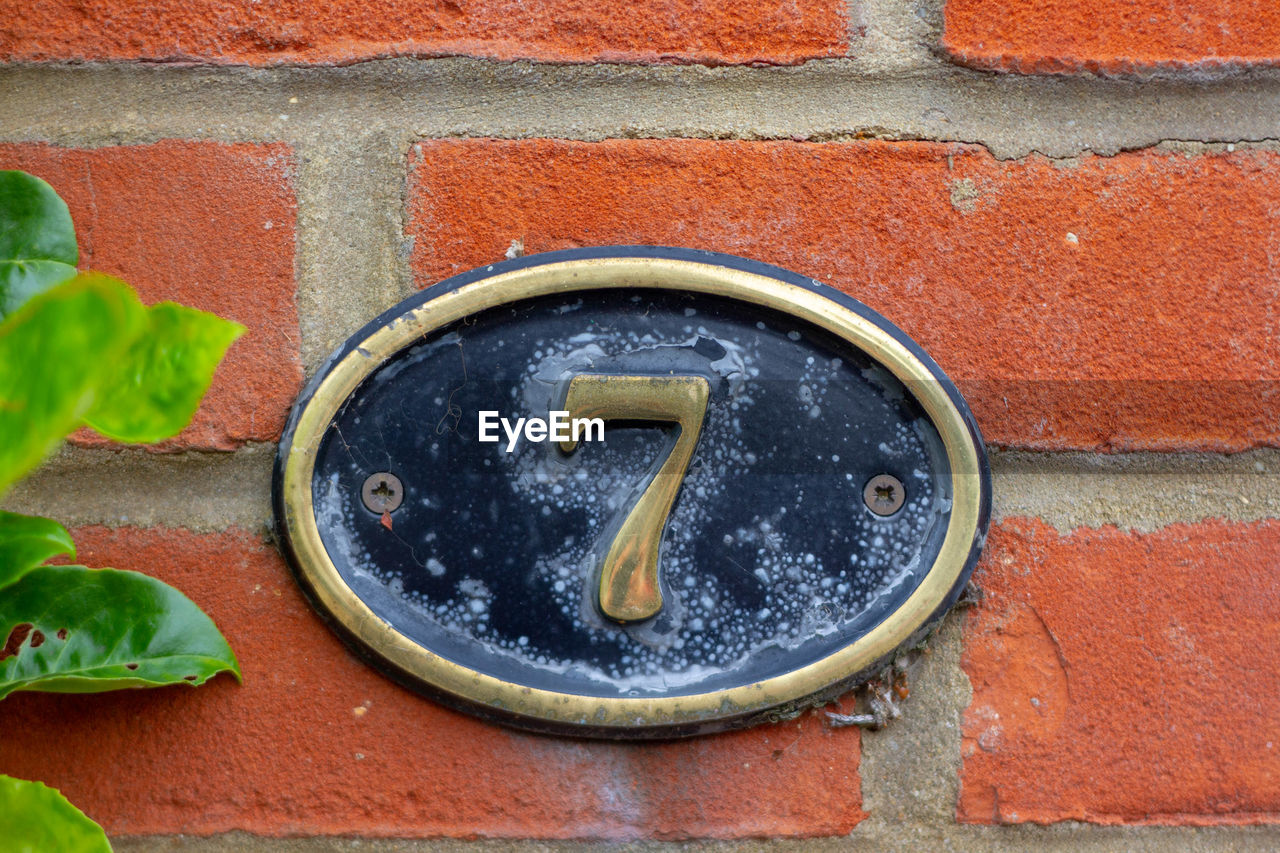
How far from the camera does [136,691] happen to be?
0.44 metres

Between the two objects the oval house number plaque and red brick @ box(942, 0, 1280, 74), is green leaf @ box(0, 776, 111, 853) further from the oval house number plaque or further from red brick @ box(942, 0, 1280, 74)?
red brick @ box(942, 0, 1280, 74)

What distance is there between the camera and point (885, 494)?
0.44 m

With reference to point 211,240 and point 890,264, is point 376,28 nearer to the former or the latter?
point 211,240

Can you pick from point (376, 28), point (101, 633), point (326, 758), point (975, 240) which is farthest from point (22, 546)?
point (975, 240)

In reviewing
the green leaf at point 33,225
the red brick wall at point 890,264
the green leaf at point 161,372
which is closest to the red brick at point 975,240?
the red brick wall at point 890,264

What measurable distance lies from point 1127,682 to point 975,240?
23 centimetres

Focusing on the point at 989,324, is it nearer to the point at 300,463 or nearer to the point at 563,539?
the point at 563,539

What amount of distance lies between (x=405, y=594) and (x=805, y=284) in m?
0.24

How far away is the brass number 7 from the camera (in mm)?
429

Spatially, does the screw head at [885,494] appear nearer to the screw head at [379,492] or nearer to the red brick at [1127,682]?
the red brick at [1127,682]

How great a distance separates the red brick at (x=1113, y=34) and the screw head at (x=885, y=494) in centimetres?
22

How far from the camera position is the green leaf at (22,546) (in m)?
0.31

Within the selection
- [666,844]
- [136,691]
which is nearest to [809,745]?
[666,844]

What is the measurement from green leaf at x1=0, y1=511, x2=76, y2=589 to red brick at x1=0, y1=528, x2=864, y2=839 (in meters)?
0.13
